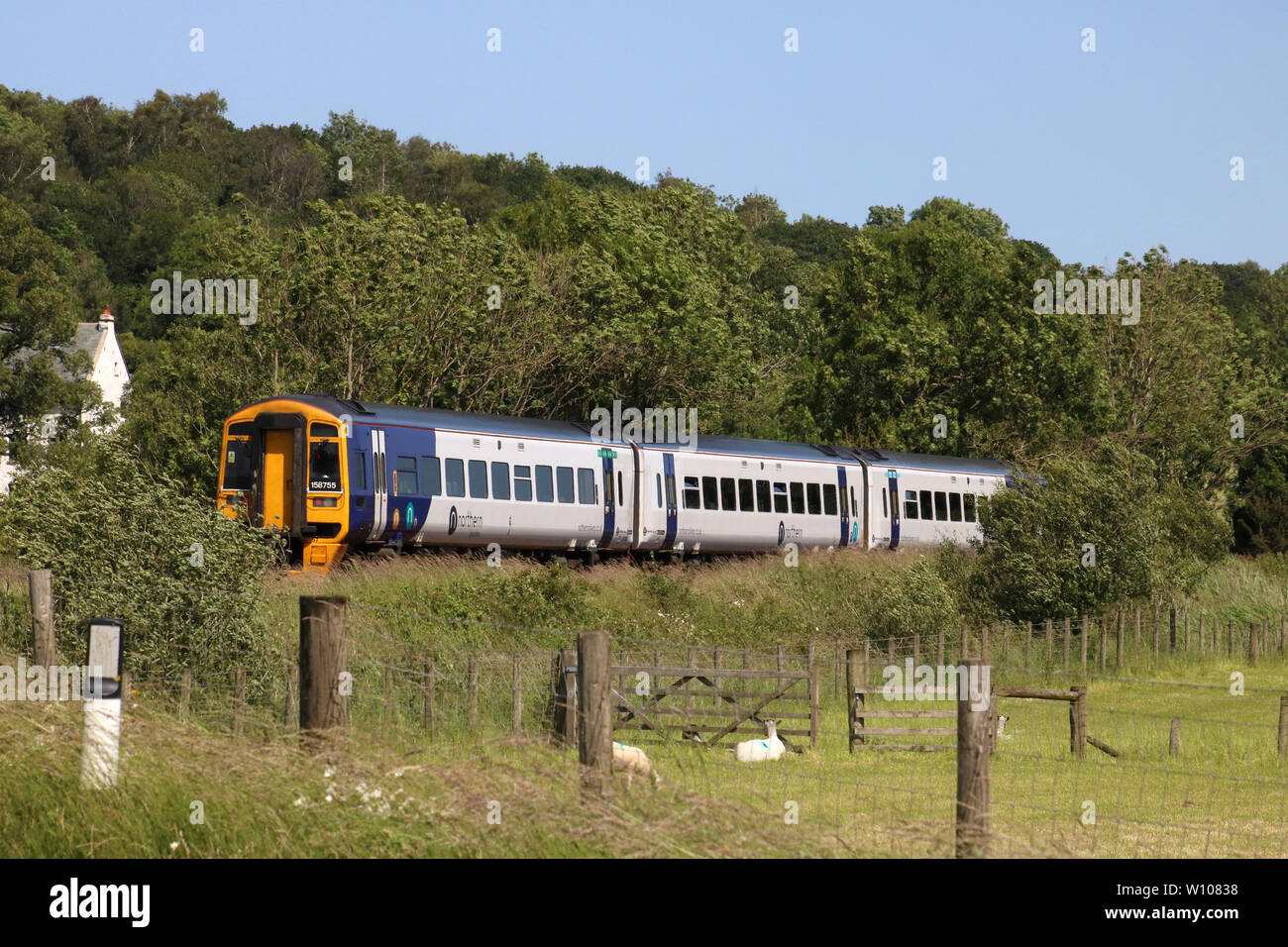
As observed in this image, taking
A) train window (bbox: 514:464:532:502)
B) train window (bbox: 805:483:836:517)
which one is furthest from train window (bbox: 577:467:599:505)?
train window (bbox: 805:483:836:517)

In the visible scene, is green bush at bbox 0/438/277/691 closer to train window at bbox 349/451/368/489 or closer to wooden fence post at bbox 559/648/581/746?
wooden fence post at bbox 559/648/581/746

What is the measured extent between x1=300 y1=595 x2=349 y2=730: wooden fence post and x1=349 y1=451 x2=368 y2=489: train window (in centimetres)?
1952

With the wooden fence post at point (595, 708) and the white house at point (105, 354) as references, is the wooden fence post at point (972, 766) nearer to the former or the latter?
the wooden fence post at point (595, 708)

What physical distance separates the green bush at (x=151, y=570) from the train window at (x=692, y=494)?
1648 centimetres

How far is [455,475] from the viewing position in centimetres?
3050

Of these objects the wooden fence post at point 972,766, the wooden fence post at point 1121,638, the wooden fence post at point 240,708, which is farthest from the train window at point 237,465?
the wooden fence post at point 972,766

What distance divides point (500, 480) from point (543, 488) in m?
1.16

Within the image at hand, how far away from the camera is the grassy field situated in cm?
831

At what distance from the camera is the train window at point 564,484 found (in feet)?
108

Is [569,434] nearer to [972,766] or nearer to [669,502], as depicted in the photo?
[669,502]

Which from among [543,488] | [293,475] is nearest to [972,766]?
[293,475]

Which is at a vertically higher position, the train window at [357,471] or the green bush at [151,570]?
the train window at [357,471]

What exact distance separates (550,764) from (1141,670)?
2307cm
